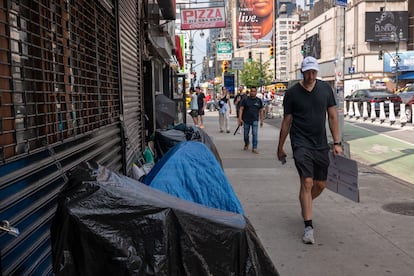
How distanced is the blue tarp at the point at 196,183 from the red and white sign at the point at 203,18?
16825 millimetres

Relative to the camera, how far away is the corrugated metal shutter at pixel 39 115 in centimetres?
244

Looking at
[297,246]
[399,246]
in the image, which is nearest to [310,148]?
[297,246]

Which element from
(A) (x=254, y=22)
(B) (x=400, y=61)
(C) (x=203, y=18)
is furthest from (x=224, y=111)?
(B) (x=400, y=61)

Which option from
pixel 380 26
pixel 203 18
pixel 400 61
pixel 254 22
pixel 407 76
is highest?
pixel 380 26

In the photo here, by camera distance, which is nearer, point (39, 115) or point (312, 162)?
point (39, 115)

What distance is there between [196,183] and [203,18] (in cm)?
1761

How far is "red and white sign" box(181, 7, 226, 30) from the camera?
19297mm

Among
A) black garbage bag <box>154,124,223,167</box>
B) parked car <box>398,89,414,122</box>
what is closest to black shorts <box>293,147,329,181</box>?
black garbage bag <box>154,124,223,167</box>

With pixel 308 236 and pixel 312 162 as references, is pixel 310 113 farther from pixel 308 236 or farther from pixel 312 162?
pixel 308 236

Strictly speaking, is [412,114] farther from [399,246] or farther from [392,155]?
[399,246]

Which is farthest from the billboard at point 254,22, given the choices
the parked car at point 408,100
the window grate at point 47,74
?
the window grate at point 47,74

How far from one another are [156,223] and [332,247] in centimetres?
325

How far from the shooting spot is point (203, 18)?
64.2ft

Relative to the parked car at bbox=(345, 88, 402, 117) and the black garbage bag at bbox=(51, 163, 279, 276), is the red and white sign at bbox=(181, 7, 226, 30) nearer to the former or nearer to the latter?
the parked car at bbox=(345, 88, 402, 117)
